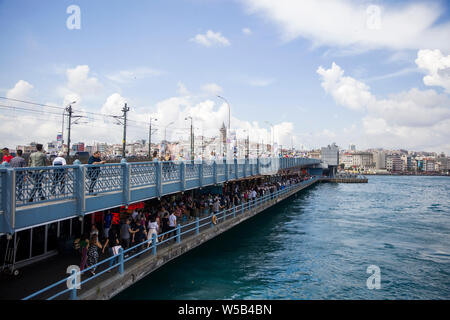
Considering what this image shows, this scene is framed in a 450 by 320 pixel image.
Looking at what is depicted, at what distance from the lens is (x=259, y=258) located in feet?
61.7

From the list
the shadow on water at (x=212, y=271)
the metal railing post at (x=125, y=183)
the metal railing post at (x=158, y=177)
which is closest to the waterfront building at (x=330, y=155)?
the shadow on water at (x=212, y=271)

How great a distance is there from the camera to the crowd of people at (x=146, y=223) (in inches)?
429

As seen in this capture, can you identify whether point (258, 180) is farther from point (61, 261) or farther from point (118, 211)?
point (61, 261)

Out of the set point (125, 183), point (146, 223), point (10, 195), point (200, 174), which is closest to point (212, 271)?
point (146, 223)

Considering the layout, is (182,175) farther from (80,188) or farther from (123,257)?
(80,188)

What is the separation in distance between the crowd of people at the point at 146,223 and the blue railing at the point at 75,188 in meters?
1.17

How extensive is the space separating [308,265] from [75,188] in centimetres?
1311

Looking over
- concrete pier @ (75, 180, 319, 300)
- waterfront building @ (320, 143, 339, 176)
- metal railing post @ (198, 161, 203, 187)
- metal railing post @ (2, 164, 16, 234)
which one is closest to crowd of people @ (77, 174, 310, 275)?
concrete pier @ (75, 180, 319, 300)

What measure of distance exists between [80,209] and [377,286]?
13.5m

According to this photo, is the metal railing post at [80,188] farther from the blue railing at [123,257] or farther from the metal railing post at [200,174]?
Answer: the metal railing post at [200,174]

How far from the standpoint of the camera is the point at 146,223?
16.4m

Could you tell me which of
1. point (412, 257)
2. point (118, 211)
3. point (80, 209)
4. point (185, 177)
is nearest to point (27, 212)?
point (80, 209)

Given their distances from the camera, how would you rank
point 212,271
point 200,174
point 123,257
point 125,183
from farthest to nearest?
point 200,174
point 212,271
point 125,183
point 123,257
